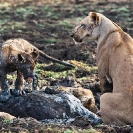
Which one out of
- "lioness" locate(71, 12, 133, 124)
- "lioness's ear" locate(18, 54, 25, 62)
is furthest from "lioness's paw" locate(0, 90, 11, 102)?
"lioness" locate(71, 12, 133, 124)

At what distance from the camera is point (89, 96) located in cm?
957

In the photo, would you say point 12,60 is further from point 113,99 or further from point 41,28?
point 41,28

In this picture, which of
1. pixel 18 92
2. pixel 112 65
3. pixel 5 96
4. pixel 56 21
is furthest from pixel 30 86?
pixel 56 21

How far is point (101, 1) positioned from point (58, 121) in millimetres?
18156

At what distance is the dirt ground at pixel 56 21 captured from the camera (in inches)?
587

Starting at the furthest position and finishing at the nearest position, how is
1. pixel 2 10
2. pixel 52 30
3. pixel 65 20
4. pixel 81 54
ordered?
pixel 2 10 → pixel 65 20 → pixel 52 30 → pixel 81 54

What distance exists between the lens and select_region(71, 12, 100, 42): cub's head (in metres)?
9.61

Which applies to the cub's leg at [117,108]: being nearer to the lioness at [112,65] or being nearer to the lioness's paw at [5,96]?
the lioness at [112,65]

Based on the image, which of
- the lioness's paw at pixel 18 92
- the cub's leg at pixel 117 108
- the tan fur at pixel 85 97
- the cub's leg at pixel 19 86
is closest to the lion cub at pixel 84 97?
the tan fur at pixel 85 97

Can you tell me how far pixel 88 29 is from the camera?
9.66 metres

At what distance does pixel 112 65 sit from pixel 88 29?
1205mm

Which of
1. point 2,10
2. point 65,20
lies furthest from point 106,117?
point 2,10

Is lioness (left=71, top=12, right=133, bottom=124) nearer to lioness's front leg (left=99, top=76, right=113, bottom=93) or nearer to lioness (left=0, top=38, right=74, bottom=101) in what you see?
lioness's front leg (left=99, top=76, right=113, bottom=93)

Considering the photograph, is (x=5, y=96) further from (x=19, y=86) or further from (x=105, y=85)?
(x=105, y=85)
